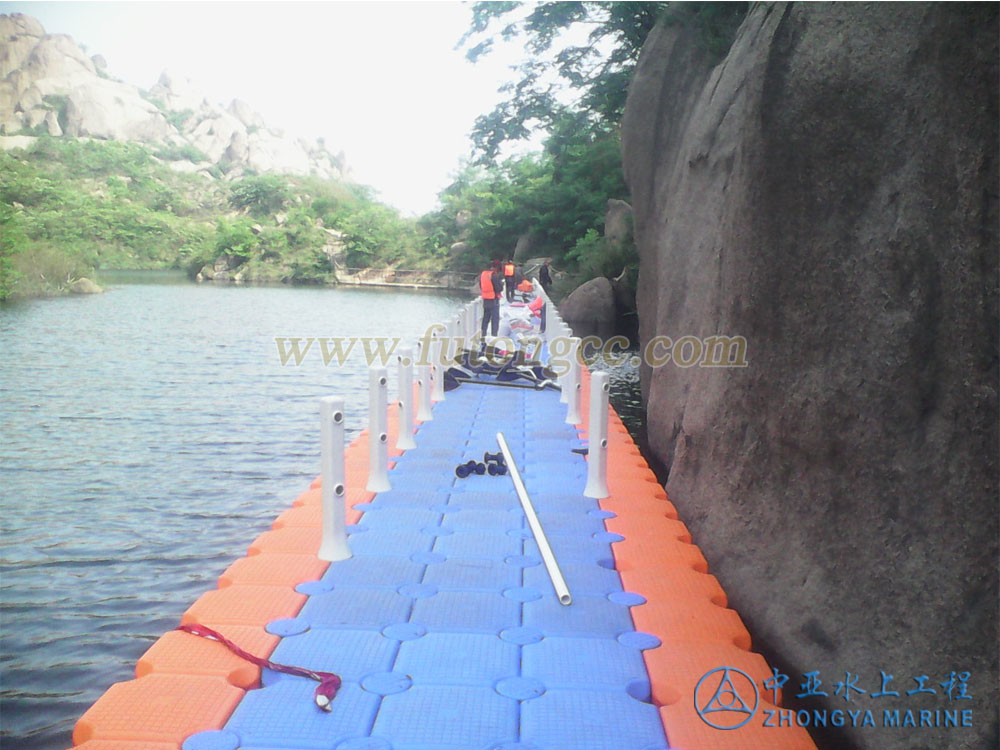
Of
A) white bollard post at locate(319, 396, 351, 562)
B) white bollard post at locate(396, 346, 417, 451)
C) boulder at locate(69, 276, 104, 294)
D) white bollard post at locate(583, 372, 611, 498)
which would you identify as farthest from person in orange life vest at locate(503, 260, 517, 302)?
boulder at locate(69, 276, 104, 294)

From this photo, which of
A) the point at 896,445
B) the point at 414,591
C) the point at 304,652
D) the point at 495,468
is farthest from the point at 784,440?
the point at 495,468

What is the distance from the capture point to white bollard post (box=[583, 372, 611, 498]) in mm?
7105

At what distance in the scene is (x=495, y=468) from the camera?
7.75 meters

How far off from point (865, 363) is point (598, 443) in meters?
3.42

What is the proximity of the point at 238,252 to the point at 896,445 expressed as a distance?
64.5 meters

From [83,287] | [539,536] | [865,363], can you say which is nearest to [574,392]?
[539,536]

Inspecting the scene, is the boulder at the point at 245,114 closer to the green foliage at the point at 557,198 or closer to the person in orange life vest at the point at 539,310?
the green foliage at the point at 557,198

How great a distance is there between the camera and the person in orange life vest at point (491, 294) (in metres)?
16.4

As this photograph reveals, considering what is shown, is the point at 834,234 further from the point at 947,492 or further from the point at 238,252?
the point at 238,252

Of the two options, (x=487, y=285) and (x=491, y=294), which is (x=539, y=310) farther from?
(x=487, y=285)

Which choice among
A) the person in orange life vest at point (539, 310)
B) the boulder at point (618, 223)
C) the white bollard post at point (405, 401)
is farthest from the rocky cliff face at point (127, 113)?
the white bollard post at point (405, 401)

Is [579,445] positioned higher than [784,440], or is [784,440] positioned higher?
[784,440]

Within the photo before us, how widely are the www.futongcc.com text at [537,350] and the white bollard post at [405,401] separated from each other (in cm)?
46

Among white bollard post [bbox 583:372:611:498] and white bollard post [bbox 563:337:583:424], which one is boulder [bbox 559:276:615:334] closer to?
white bollard post [bbox 563:337:583:424]
